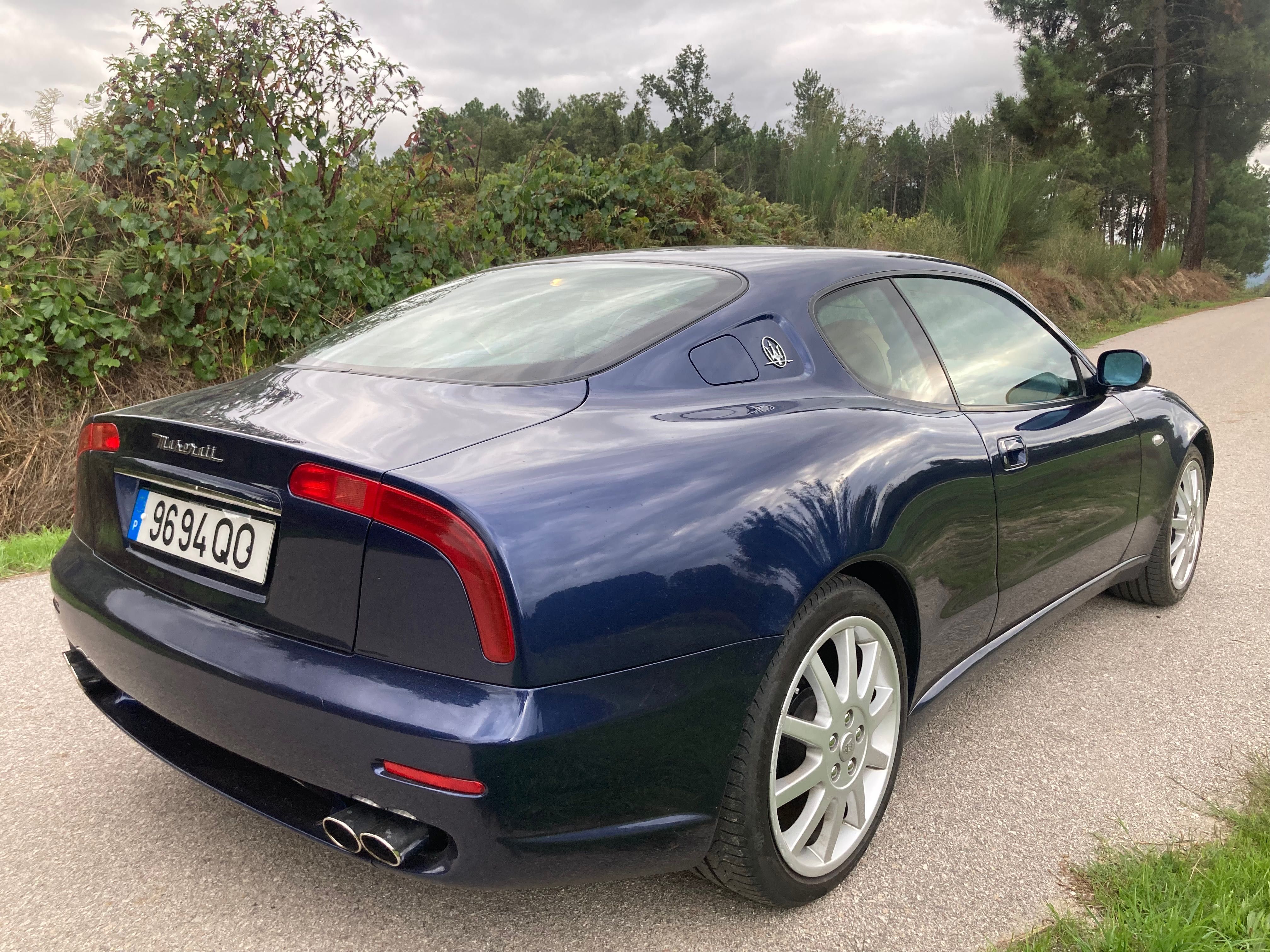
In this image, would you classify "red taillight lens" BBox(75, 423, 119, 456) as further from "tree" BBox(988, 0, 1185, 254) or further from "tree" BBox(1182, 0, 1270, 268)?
"tree" BBox(1182, 0, 1270, 268)

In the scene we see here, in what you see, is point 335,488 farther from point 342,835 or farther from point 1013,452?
point 1013,452

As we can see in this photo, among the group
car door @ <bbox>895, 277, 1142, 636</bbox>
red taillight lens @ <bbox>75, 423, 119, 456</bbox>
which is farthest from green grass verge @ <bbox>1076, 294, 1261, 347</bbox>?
red taillight lens @ <bbox>75, 423, 119, 456</bbox>

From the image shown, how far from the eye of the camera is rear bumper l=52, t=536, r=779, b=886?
1.52 metres

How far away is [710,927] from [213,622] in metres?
1.18

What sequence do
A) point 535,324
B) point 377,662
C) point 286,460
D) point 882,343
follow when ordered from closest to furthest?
point 377,662, point 286,460, point 535,324, point 882,343

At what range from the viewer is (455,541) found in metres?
1.52

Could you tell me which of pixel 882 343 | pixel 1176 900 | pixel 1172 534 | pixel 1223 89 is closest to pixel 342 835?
pixel 1176 900

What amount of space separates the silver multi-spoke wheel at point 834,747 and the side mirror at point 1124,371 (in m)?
1.70

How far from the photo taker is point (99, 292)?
545cm

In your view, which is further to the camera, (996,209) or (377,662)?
(996,209)

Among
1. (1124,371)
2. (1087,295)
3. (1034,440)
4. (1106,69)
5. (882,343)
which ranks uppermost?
(1106,69)

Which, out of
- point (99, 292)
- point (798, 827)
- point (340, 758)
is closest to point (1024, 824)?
point (798, 827)

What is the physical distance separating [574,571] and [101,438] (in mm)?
1292

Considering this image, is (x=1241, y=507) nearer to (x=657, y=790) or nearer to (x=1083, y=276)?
(x=657, y=790)
